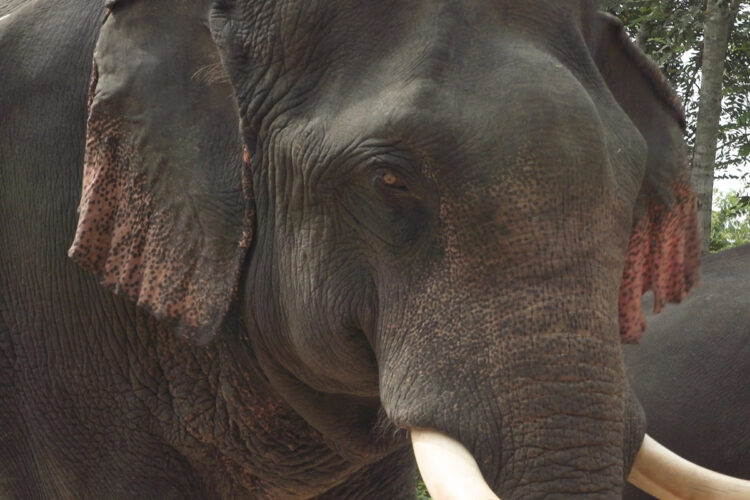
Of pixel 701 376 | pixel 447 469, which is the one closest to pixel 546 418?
pixel 447 469

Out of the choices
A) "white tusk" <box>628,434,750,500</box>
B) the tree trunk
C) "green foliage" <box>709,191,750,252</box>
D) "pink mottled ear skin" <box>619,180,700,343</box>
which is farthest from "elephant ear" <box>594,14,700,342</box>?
"green foliage" <box>709,191,750,252</box>

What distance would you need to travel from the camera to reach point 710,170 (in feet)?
22.0

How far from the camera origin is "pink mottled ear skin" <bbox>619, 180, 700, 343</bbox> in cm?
300

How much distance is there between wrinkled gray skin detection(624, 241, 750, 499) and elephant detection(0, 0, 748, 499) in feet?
5.30

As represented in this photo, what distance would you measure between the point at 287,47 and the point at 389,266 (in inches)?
19.7

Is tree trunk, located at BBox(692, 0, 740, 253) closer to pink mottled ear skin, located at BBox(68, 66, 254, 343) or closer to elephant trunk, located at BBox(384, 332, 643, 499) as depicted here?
pink mottled ear skin, located at BBox(68, 66, 254, 343)

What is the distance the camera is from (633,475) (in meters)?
2.73

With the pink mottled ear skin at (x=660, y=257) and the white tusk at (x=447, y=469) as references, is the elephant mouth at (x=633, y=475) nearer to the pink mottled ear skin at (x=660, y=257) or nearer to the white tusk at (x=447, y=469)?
the white tusk at (x=447, y=469)

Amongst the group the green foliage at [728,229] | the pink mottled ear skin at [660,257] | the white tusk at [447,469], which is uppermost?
the white tusk at [447,469]

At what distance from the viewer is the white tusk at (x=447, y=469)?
2.28m

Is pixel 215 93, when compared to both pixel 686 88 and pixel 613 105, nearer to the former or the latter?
pixel 613 105

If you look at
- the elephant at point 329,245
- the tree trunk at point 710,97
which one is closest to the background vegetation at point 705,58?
the tree trunk at point 710,97

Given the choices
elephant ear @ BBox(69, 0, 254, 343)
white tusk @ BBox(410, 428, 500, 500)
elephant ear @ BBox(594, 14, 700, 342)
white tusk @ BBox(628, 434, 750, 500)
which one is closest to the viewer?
white tusk @ BBox(410, 428, 500, 500)

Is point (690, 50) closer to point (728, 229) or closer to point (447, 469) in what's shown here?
point (728, 229)
